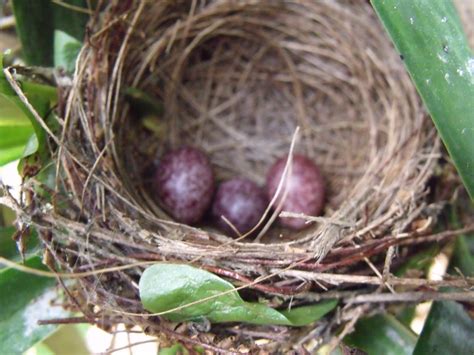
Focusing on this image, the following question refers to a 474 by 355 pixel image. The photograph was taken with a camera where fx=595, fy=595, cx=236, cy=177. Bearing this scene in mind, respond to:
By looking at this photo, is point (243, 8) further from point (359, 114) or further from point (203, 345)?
point (203, 345)

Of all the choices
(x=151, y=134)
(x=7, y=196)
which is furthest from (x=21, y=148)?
(x=151, y=134)

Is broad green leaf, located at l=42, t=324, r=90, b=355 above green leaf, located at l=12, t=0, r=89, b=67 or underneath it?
underneath

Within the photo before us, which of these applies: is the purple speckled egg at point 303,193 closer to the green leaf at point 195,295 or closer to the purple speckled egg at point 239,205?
the purple speckled egg at point 239,205

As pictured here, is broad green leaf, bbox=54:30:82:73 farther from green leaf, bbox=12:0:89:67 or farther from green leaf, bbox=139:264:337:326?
green leaf, bbox=139:264:337:326

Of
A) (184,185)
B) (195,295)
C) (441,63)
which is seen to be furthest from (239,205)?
(441,63)

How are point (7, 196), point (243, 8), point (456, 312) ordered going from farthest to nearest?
point (243, 8)
point (456, 312)
point (7, 196)

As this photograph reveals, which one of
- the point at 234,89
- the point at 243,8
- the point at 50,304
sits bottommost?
the point at 50,304

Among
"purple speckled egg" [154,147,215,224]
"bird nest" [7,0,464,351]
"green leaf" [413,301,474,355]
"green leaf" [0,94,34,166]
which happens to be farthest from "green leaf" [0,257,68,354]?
"green leaf" [413,301,474,355]
